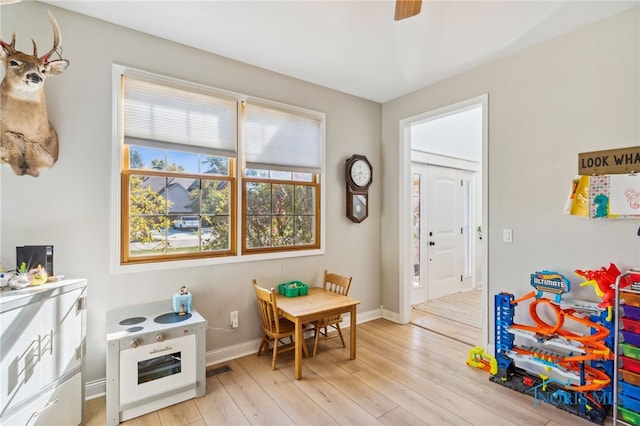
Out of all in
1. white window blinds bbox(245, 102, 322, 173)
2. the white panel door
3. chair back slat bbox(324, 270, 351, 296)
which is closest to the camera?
white window blinds bbox(245, 102, 322, 173)

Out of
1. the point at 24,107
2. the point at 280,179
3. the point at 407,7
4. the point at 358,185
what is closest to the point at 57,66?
the point at 24,107

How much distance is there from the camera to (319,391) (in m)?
→ 2.37

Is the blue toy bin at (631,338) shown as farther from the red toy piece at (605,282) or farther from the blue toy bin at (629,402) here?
the blue toy bin at (629,402)

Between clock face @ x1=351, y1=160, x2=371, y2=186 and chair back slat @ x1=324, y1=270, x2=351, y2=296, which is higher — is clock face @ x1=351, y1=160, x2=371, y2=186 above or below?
above

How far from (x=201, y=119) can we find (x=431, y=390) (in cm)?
294

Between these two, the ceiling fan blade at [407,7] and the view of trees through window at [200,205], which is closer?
the ceiling fan blade at [407,7]

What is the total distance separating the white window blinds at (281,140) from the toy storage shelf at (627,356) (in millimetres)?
2691

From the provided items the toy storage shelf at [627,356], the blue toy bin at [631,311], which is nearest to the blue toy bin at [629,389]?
the toy storage shelf at [627,356]

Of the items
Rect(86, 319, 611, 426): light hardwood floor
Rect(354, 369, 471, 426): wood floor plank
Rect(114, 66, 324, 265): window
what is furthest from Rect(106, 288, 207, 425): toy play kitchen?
Rect(354, 369, 471, 426): wood floor plank

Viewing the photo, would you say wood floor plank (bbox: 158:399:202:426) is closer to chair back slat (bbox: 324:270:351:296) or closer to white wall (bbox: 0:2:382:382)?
white wall (bbox: 0:2:382:382)

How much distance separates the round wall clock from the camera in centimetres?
368

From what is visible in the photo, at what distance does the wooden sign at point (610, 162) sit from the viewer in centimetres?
211

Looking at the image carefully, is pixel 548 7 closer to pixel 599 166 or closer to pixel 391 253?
pixel 599 166

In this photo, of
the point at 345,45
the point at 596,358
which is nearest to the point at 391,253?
the point at 596,358
